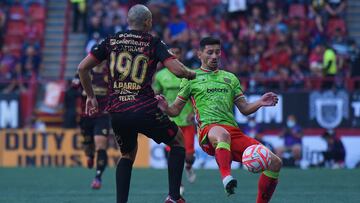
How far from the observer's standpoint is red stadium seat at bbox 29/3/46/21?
3102 cm

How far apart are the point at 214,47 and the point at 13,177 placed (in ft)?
29.7

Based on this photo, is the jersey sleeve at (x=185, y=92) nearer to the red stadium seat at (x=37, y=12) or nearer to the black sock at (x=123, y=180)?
the black sock at (x=123, y=180)

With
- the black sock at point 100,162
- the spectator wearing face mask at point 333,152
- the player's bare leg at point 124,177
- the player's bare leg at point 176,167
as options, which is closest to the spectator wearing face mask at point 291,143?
the spectator wearing face mask at point 333,152

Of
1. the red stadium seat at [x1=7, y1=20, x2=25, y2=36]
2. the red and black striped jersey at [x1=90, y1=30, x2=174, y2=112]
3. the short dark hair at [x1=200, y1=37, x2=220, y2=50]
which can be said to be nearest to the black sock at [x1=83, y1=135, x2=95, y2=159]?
the short dark hair at [x1=200, y1=37, x2=220, y2=50]

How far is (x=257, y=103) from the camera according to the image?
445 inches

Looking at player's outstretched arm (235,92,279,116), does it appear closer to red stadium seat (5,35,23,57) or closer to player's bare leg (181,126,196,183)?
player's bare leg (181,126,196,183)

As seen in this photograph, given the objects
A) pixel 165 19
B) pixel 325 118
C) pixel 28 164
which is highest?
pixel 165 19

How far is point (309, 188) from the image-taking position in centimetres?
1656

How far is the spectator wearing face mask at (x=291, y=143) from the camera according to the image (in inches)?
975

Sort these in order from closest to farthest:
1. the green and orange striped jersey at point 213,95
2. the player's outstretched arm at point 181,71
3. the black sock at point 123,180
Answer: the player's outstretched arm at point 181,71
the black sock at point 123,180
the green and orange striped jersey at point 213,95

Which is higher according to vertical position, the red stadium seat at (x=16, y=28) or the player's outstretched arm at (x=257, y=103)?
the player's outstretched arm at (x=257, y=103)

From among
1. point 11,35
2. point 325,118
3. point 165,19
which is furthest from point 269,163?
point 11,35

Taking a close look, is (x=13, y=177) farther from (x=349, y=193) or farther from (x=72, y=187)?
(x=349, y=193)

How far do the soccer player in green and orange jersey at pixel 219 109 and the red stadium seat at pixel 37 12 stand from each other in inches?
764
